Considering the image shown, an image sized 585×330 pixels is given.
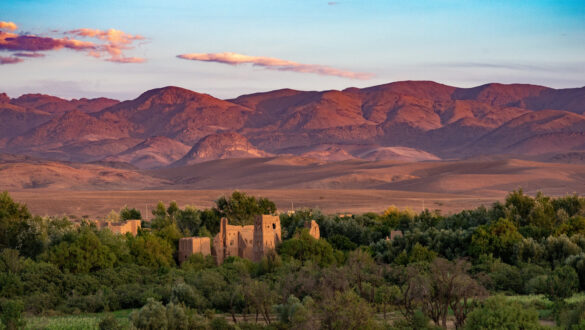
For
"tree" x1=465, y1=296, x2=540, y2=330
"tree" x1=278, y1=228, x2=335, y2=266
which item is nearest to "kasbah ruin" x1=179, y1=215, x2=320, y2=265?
"tree" x1=278, y1=228, x2=335, y2=266

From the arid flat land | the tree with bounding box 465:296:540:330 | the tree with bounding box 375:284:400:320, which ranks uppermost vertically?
the tree with bounding box 465:296:540:330

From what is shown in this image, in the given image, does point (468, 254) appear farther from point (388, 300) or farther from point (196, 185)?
point (196, 185)

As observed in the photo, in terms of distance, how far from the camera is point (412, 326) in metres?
30.9

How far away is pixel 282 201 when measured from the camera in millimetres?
108688

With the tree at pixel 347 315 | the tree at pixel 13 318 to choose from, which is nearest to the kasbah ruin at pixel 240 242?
the tree at pixel 13 318

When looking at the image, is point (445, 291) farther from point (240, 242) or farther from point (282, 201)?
point (282, 201)

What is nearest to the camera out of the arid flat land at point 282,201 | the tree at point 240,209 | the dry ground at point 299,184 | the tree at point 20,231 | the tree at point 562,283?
the tree at point 562,283

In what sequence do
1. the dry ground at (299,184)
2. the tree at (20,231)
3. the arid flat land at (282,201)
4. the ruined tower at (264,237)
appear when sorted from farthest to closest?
the dry ground at (299,184)
the arid flat land at (282,201)
the tree at (20,231)
the ruined tower at (264,237)

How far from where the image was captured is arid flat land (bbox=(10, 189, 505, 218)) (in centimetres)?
9719

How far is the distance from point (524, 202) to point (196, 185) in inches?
4352

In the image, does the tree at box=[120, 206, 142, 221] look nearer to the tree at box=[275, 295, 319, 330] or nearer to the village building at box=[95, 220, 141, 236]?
the village building at box=[95, 220, 141, 236]

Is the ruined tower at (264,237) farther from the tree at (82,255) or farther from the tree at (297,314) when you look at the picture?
the tree at (297,314)

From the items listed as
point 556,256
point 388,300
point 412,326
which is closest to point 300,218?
point 556,256

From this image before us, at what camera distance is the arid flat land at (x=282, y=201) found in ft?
319
